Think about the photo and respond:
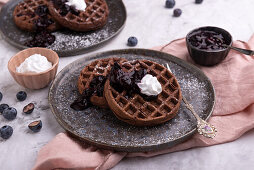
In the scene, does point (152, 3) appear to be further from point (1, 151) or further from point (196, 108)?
point (1, 151)

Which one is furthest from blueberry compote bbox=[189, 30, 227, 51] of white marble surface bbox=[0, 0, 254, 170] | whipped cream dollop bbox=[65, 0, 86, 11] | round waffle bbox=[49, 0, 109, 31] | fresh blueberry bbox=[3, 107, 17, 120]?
fresh blueberry bbox=[3, 107, 17, 120]

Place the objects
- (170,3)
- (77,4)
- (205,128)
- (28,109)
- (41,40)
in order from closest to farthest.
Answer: (205,128)
(28,109)
(41,40)
(77,4)
(170,3)

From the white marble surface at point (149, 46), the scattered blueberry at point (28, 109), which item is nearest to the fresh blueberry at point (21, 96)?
Answer: the white marble surface at point (149, 46)

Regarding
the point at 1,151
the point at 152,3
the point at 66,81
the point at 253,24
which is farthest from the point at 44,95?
the point at 253,24

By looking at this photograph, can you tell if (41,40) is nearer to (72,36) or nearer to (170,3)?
(72,36)

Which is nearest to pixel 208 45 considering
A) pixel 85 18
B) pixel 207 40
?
pixel 207 40

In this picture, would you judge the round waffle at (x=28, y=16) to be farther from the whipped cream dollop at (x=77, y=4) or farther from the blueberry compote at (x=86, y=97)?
the blueberry compote at (x=86, y=97)
